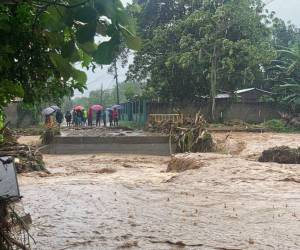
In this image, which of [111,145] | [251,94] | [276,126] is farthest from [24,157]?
[251,94]

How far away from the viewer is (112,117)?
126 feet

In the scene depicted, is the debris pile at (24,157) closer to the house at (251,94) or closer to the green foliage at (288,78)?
the green foliage at (288,78)

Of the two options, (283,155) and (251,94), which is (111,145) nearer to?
(283,155)

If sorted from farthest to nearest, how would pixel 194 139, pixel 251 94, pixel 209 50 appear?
pixel 251 94 < pixel 209 50 < pixel 194 139

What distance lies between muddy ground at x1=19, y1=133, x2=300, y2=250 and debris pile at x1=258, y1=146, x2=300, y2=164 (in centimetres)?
166

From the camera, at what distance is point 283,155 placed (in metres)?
15.4

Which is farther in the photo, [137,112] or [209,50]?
[137,112]

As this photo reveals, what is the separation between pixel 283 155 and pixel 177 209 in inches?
289

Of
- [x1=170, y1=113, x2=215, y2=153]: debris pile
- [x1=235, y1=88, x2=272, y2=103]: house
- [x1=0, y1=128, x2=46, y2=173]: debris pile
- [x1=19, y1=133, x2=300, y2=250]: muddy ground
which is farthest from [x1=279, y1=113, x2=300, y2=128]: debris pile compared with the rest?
[x1=0, y1=128, x2=46, y2=173]: debris pile

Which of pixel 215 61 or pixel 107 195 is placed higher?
pixel 215 61

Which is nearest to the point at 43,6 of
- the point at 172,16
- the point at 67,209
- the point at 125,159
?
the point at 67,209

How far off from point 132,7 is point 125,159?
17479 millimetres

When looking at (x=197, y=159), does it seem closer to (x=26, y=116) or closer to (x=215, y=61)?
(x=215, y=61)

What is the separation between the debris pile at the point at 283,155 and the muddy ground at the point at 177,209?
5.44 feet
